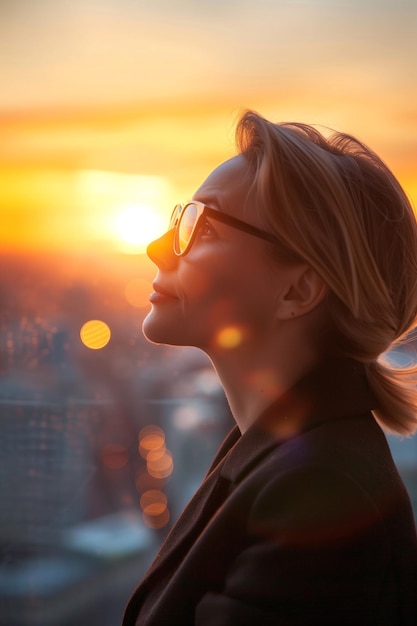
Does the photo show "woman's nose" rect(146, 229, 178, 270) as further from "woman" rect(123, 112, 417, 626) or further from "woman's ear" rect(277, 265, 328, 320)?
"woman's ear" rect(277, 265, 328, 320)

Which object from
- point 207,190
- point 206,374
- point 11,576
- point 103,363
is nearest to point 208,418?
point 206,374

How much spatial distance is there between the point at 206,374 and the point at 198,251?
6.09 ft

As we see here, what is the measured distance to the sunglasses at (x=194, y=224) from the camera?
954 millimetres

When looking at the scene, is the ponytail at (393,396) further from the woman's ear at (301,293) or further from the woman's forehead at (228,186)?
the woman's forehead at (228,186)

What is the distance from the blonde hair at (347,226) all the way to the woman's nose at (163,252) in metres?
0.14

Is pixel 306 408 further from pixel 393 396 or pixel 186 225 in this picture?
pixel 186 225

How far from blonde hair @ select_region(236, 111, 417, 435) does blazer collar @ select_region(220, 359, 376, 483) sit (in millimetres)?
34

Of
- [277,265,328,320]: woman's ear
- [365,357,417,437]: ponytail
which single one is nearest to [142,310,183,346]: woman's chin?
[277,265,328,320]: woman's ear

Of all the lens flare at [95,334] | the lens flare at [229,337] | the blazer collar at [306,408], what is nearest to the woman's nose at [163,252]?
the lens flare at [229,337]

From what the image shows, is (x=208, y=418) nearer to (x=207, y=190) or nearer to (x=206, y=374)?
(x=206, y=374)

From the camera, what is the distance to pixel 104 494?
2.79 metres

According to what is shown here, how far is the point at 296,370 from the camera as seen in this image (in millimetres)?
932

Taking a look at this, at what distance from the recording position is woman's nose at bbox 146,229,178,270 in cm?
100

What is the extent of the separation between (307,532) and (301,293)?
1.05 ft
